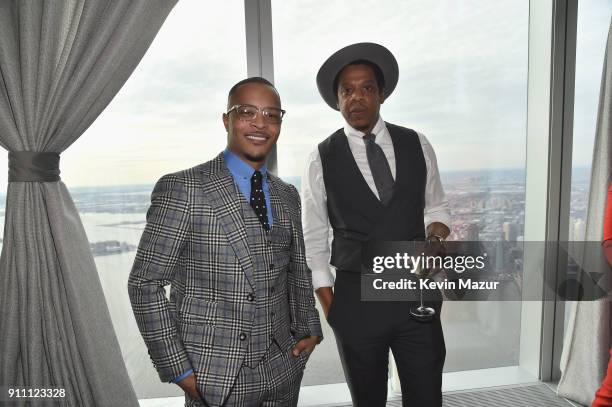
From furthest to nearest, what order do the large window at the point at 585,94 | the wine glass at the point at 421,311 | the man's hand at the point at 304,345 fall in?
the large window at the point at 585,94
the wine glass at the point at 421,311
the man's hand at the point at 304,345

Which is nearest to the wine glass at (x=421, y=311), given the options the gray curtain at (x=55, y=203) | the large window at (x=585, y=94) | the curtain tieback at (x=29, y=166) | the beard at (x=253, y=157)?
the beard at (x=253, y=157)

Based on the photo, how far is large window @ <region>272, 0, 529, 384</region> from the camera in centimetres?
204

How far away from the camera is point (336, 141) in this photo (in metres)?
1.63

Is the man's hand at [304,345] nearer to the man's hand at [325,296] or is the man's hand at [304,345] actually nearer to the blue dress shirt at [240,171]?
the man's hand at [325,296]

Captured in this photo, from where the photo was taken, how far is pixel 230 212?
3.93ft

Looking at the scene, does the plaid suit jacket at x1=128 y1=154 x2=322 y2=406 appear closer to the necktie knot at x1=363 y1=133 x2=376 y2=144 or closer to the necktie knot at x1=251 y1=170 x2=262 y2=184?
the necktie knot at x1=251 y1=170 x2=262 y2=184

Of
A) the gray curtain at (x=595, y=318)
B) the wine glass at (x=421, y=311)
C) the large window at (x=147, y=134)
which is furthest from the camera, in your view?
the gray curtain at (x=595, y=318)

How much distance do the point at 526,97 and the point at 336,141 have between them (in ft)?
4.51

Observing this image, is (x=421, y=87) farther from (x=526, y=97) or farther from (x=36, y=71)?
(x=36, y=71)

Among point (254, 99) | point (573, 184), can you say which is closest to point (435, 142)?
point (573, 184)

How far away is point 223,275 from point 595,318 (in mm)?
2043

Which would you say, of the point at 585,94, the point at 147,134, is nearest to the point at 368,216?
the point at 147,134

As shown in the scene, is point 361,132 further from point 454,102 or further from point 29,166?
point 29,166

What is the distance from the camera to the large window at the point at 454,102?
2045 mm
